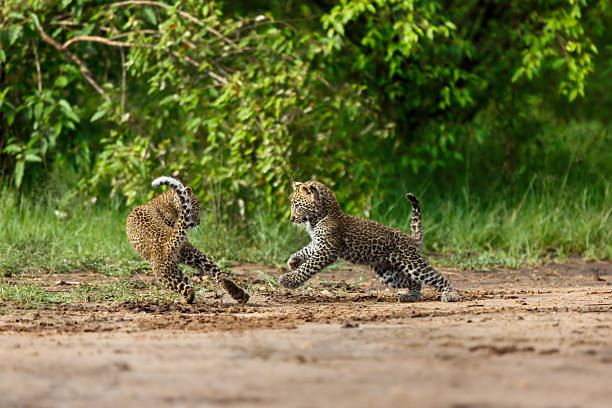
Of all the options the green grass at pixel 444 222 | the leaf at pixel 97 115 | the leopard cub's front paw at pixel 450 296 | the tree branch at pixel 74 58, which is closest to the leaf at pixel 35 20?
the tree branch at pixel 74 58

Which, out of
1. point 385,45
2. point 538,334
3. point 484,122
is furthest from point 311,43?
point 538,334

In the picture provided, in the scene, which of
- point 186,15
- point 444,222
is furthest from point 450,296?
point 186,15

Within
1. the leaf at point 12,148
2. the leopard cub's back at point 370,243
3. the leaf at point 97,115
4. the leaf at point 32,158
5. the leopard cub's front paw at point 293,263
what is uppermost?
the leaf at point 97,115

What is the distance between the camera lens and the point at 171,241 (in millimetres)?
7301

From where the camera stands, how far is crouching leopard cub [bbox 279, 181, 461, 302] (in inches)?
294

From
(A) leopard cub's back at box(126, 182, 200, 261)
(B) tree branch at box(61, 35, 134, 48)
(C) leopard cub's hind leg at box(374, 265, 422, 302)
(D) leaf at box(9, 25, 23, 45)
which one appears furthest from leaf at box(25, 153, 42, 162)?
(C) leopard cub's hind leg at box(374, 265, 422, 302)

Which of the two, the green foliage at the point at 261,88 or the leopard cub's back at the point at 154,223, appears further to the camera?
the green foliage at the point at 261,88

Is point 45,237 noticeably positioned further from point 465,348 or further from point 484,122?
point 484,122

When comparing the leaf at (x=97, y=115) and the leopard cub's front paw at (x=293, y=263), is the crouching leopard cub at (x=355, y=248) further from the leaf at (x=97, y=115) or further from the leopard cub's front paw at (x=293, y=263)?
the leaf at (x=97, y=115)

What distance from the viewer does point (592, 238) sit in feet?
36.2

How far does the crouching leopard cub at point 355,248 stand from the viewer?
7457 mm

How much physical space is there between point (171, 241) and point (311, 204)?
1.29 meters

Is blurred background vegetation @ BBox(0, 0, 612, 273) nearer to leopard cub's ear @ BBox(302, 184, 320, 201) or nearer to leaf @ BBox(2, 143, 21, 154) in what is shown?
leaf @ BBox(2, 143, 21, 154)

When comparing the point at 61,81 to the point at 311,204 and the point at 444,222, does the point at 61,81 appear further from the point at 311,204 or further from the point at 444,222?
the point at 444,222
